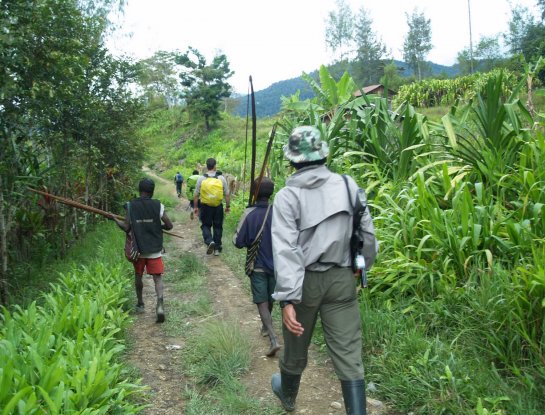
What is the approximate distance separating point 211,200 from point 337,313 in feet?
19.3

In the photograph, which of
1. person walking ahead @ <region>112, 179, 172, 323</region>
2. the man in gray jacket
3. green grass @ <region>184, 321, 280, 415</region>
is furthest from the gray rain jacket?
person walking ahead @ <region>112, 179, 172, 323</region>

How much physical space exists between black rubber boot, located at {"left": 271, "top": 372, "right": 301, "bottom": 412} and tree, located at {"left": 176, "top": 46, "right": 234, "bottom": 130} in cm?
3566

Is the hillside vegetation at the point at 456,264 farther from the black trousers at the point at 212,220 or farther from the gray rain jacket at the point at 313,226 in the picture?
the black trousers at the point at 212,220

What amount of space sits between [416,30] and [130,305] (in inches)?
2466

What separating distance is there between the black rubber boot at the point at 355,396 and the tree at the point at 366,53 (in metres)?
53.3

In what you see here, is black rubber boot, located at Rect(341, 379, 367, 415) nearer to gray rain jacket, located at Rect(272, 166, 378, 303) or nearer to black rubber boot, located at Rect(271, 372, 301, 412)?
black rubber boot, located at Rect(271, 372, 301, 412)

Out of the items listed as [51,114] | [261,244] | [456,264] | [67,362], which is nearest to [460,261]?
[456,264]

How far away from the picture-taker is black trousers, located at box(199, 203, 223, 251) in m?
8.77

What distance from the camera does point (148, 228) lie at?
220 inches

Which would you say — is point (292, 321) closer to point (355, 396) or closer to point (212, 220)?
point (355, 396)

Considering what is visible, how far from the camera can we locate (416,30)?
198ft

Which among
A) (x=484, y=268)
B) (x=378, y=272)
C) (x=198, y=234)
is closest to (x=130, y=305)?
(x=378, y=272)

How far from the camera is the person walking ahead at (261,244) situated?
462 cm

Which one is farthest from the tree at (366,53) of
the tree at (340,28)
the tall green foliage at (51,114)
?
the tall green foliage at (51,114)
